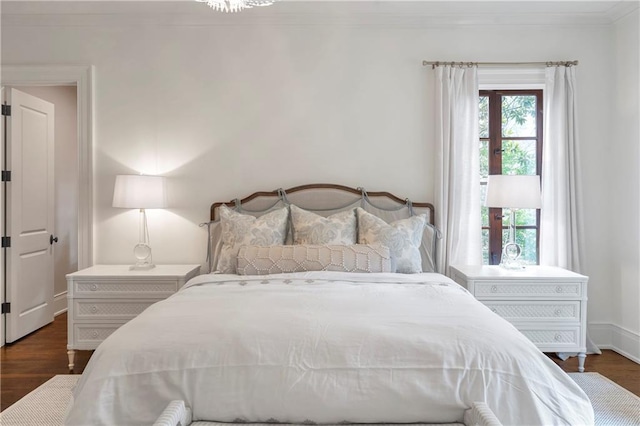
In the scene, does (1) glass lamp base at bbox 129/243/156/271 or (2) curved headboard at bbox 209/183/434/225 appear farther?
(2) curved headboard at bbox 209/183/434/225

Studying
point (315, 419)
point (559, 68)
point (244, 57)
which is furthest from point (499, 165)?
point (315, 419)

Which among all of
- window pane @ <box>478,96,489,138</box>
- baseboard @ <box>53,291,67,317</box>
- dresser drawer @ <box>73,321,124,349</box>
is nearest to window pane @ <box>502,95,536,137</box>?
window pane @ <box>478,96,489,138</box>

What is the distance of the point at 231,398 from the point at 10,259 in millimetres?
3183

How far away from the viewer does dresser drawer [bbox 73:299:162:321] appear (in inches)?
125

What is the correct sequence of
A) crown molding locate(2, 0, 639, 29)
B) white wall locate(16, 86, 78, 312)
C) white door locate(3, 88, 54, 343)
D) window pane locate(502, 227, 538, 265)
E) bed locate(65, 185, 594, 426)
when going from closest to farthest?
bed locate(65, 185, 594, 426)
crown molding locate(2, 0, 639, 29)
white door locate(3, 88, 54, 343)
window pane locate(502, 227, 538, 265)
white wall locate(16, 86, 78, 312)

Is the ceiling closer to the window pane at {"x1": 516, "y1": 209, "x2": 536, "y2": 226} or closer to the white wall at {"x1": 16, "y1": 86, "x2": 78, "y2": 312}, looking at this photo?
the white wall at {"x1": 16, "y1": 86, "x2": 78, "y2": 312}

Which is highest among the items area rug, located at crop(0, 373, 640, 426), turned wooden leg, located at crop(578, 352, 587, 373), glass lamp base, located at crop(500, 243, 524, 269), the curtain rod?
the curtain rod

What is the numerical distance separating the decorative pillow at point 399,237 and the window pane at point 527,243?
1125 mm

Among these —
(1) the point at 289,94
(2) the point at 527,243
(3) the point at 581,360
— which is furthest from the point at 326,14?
(3) the point at 581,360

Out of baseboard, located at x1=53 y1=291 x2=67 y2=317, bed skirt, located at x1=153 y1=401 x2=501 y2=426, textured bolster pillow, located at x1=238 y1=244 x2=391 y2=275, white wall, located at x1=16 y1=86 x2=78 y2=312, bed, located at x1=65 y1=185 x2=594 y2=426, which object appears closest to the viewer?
bed skirt, located at x1=153 y1=401 x2=501 y2=426

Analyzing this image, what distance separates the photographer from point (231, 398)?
158 cm

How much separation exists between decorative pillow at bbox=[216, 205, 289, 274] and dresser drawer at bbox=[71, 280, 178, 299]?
1.48 ft

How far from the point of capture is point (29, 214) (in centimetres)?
401

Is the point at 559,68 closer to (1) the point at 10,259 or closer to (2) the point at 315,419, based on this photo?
(2) the point at 315,419
